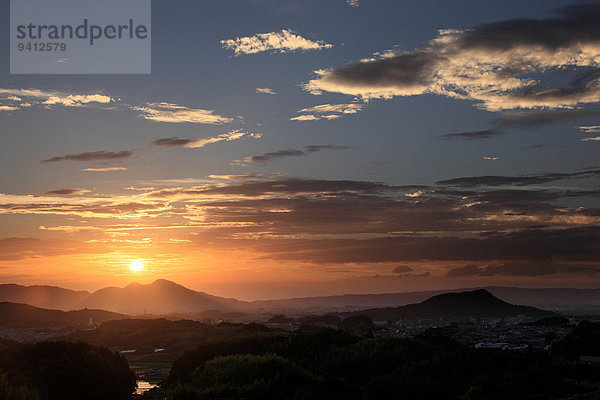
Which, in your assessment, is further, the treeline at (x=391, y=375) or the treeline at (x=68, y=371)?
the treeline at (x=68, y=371)

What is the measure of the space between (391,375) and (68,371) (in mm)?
40226

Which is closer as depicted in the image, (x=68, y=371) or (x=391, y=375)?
(x=391, y=375)

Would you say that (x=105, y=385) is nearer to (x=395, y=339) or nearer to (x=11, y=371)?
(x=11, y=371)

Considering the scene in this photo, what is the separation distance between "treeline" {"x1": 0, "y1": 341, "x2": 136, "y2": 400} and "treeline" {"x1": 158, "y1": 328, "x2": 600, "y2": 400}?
7990mm

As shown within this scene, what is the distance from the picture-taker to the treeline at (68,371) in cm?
6919

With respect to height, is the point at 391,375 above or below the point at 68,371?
below

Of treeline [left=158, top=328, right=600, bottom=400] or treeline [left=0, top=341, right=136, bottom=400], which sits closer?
treeline [left=158, top=328, right=600, bottom=400]

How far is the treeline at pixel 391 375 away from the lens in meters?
59.0

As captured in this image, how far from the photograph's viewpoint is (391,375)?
69.4 meters

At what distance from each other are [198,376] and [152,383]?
33200 mm

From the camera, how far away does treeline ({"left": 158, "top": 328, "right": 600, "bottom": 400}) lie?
193 ft

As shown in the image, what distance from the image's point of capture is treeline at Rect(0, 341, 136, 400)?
227 ft

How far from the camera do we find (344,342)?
103 metres

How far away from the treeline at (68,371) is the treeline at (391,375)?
315 inches
